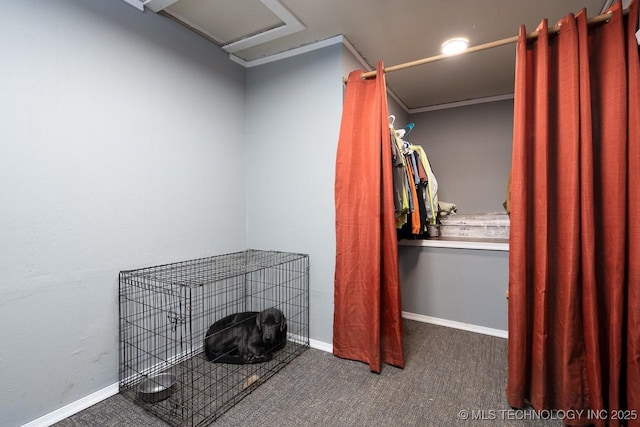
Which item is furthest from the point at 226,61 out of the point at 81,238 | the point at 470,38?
the point at 470,38

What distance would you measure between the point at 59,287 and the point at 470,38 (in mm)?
2955

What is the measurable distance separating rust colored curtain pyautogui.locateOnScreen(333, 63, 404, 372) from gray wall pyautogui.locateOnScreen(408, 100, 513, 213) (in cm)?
203

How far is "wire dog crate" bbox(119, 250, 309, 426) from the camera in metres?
1.57

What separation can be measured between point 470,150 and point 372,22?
222 cm

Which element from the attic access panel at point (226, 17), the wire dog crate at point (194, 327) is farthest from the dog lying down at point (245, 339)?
the attic access panel at point (226, 17)

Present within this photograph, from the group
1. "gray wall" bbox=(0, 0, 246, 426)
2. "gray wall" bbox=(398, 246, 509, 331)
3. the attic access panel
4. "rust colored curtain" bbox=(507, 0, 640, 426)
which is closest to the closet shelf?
"gray wall" bbox=(398, 246, 509, 331)

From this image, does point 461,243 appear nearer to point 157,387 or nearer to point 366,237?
point 366,237

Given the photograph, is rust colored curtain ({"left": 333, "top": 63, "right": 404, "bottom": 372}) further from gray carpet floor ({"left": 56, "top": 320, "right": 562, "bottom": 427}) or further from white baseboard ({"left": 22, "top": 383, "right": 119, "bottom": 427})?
white baseboard ({"left": 22, "top": 383, "right": 119, "bottom": 427})

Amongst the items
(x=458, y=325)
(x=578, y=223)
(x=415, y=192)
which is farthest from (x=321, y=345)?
(x=578, y=223)

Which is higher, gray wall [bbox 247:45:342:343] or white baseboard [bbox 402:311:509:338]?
gray wall [bbox 247:45:342:343]

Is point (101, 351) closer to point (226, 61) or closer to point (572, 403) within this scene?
point (226, 61)

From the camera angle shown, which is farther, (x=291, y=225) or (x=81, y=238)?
(x=291, y=225)

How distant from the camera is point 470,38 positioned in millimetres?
2115

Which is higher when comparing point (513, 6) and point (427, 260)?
point (513, 6)
